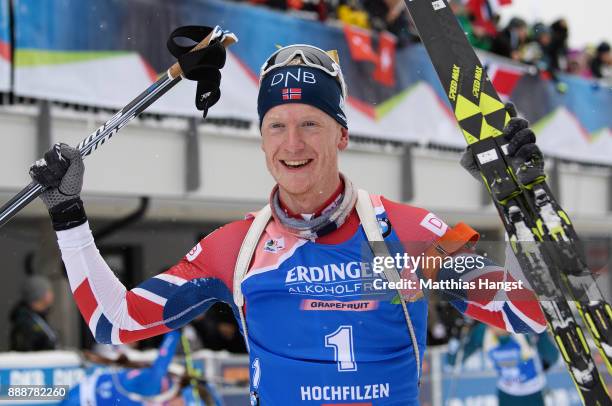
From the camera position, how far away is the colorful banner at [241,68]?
29.6 ft

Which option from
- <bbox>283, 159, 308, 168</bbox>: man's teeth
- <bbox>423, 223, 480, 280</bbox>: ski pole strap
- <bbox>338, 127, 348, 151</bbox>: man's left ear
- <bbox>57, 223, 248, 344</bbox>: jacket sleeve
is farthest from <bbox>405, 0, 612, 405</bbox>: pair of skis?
<bbox>57, 223, 248, 344</bbox>: jacket sleeve

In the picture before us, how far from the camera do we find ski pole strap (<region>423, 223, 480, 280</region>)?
331 centimetres

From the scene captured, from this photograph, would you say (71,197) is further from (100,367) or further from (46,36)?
(46,36)

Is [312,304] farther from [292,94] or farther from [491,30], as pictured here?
[491,30]

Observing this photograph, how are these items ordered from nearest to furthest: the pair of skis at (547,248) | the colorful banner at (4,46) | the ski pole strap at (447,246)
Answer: the pair of skis at (547,248)
the ski pole strap at (447,246)
the colorful banner at (4,46)

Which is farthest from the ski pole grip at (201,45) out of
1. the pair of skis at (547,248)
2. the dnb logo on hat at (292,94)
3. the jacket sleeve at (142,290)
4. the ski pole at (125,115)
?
the pair of skis at (547,248)

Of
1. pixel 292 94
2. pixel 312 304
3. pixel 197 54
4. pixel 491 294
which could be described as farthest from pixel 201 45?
pixel 491 294

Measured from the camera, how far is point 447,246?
333cm

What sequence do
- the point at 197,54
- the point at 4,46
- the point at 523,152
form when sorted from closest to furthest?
the point at 523,152
the point at 197,54
the point at 4,46

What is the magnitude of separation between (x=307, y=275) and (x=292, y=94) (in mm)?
590

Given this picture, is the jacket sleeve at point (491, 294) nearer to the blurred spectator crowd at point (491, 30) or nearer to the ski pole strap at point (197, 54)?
the ski pole strap at point (197, 54)

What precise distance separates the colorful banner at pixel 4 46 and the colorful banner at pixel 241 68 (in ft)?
0.37

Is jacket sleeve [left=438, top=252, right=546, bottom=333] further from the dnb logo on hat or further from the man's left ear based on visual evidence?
the dnb logo on hat

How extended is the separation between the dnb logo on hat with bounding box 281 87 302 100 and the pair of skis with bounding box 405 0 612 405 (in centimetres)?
59
